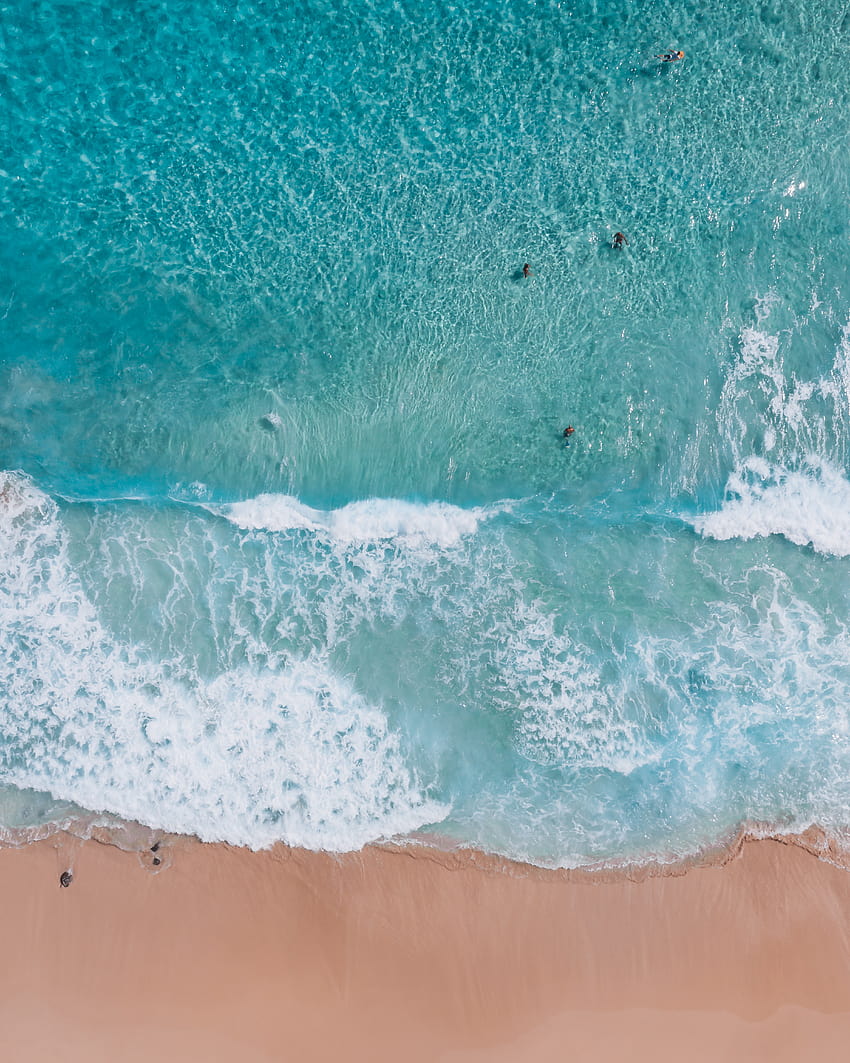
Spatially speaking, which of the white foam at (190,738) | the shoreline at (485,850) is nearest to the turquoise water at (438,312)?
the white foam at (190,738)

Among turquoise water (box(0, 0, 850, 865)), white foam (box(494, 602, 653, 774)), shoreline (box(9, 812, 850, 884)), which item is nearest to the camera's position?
shoreline (box(9, 812, 850, 884))

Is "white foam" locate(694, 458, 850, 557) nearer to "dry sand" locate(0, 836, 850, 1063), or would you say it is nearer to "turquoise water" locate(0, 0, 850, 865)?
"turquoise water" locate(0, 0, 850, 865)

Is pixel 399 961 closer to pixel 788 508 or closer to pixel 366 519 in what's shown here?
pixel 366 519

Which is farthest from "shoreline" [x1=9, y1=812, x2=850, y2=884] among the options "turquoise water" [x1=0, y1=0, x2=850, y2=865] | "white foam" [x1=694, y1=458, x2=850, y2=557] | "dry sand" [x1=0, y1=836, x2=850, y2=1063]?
"white foam" [x1=694, y1=458, x2=850, y2=557]

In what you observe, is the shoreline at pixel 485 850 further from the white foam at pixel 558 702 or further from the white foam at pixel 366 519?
the white foam at pixel 366 519

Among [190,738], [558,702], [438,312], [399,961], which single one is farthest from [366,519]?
[399,961]

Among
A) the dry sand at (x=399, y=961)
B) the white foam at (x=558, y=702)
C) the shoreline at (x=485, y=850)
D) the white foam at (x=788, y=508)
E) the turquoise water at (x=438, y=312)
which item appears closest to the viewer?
the dry sand at (x=399, y=961)

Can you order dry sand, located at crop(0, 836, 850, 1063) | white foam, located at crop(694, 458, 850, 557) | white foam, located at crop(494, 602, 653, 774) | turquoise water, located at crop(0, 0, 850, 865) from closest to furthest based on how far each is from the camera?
dry sand, located at crop(0, 836, 850, 1063) → white foam, located at crop(494, 602, 653, 774) → turquoise water, located at crop(0, 0, 850, 865) → white foam, located at crop(694, 458, 850, 557)
